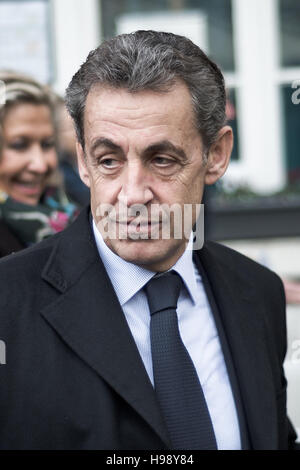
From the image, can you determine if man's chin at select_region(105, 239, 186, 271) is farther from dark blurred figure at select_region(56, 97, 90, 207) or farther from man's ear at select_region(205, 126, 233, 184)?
dark blurred figure at select_region(56, 97, 90, 207)

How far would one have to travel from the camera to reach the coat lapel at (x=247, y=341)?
194 cm

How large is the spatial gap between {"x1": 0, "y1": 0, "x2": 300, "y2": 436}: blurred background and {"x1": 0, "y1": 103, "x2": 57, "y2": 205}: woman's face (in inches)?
136

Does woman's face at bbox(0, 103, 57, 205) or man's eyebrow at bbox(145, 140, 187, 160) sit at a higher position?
woman's face at bbox(0, 103, 57, 205)

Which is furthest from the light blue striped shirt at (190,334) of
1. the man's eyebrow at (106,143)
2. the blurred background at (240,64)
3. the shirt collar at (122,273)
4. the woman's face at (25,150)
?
the blurred background at (240,64)

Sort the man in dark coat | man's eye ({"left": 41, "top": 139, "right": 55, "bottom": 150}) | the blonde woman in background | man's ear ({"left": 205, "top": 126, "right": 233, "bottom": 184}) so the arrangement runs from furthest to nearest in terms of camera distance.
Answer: man's eye ({"left": 41, "top": 139, "right": 55, "bottom": 150})
the blonde woman in background
man's ear ({"left": 205, "top": 126, "right": 233, "bottom": 184})
the man in dark coat

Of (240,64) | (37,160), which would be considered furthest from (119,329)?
(240,64)

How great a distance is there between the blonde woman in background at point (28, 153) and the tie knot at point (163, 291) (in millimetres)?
934

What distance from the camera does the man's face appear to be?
1818mm

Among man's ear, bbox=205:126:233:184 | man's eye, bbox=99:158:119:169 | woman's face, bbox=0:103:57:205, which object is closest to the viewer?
man's eye, bbox=99:158:119:169

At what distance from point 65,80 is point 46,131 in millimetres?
3572

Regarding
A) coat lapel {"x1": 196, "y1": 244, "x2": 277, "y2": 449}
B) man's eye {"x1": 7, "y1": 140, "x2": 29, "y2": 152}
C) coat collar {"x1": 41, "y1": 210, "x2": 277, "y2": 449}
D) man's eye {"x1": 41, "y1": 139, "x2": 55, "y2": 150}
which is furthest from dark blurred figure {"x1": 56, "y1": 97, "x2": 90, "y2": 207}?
coat collar {"x1": 41, "y1": 210, "x2": 277, "y2": 449}

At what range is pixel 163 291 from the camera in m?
1.98

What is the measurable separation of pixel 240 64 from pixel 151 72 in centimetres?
498

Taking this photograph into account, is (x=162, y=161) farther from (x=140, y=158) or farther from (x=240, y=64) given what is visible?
(x=240, y=64)
